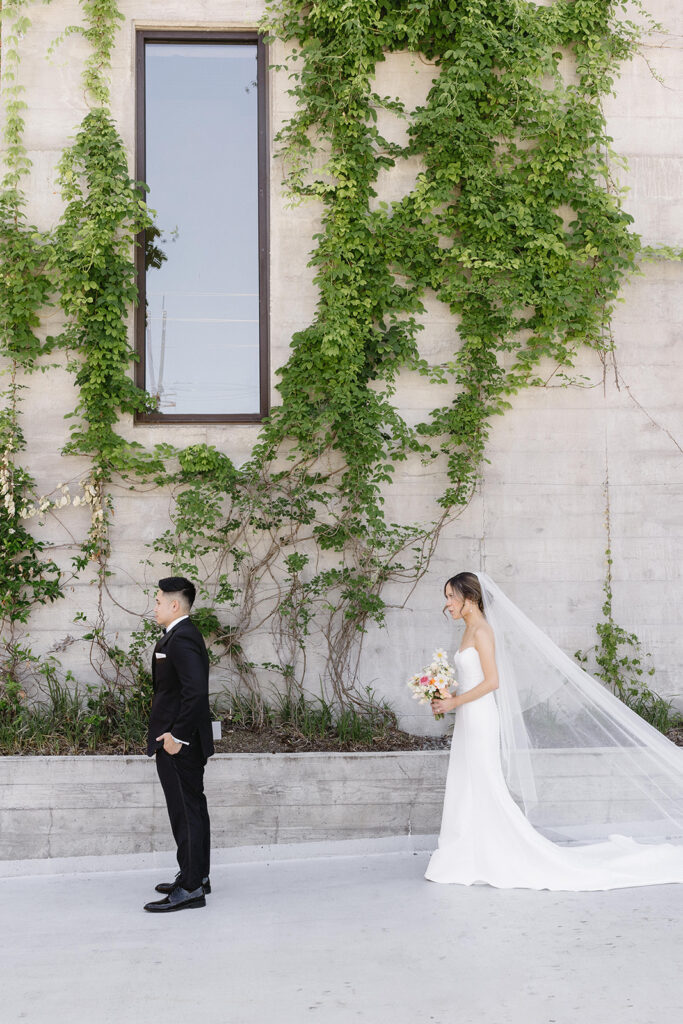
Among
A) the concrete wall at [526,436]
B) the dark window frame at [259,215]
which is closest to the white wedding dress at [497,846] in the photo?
the concrete wall at [526,436]

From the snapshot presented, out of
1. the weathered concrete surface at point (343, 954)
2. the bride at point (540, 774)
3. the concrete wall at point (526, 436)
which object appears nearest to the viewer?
the weathered concrete surface at point (343, 954)

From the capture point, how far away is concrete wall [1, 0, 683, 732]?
719 centimetres

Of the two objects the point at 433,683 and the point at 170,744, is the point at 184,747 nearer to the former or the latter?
the point at 170,744

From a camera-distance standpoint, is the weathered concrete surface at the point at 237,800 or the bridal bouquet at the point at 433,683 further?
the weathered concrete surface at the point at 237,800

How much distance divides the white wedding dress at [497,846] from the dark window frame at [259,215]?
9.84 ft

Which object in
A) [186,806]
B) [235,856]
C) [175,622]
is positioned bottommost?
[235,856]

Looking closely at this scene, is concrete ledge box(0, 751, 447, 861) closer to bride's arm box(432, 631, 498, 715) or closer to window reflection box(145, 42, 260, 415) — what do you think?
bride's arm box(432, 631, 498, 715)

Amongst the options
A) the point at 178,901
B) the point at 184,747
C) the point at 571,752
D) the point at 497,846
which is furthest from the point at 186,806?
the point at 571,752

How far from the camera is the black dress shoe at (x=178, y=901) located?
488 centimetres

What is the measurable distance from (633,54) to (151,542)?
5409mm

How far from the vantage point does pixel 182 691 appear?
4.93m

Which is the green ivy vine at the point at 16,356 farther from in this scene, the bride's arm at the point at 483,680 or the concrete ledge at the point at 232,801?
the bride's arm at the point at 483,680

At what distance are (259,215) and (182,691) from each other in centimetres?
417

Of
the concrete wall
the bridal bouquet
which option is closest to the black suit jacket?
the bridal bouquet
